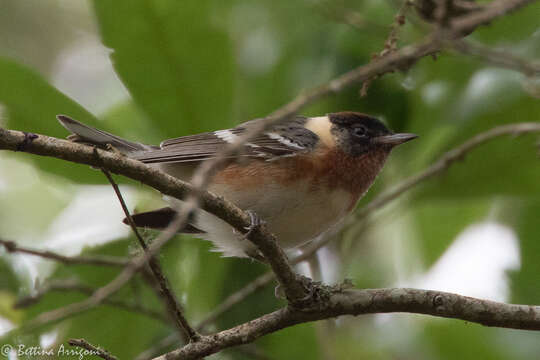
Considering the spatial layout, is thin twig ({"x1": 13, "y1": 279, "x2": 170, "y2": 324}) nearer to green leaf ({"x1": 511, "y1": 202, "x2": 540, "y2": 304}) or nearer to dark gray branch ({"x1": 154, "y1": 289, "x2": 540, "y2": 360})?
dark gray branch ({"x1": 154, "y1": 289, "x2": 540, "y2": 360})

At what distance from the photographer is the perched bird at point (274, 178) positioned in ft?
13.2

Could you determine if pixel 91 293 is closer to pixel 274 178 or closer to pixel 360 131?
pixel 274 178

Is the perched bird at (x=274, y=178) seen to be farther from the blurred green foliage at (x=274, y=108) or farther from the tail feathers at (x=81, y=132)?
the tail feathers at (x=81, y=132)

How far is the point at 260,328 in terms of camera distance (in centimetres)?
321

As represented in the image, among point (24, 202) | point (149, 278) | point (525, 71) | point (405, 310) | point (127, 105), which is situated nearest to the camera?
point (525, 71)

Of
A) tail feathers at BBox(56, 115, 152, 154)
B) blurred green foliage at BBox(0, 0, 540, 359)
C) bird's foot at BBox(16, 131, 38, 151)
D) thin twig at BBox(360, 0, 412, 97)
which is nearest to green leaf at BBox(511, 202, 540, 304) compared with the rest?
blurred green foliage at BBox(0, 0, 540, 359)

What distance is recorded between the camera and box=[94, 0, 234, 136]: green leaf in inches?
157

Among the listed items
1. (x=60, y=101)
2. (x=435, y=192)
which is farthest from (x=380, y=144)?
(x=60, y=101)

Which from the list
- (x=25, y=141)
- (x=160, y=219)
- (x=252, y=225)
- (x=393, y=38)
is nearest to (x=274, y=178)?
(x=160, y=219)

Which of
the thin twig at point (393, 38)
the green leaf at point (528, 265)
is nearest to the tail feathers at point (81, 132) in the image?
the thin twig at point (393, 38)

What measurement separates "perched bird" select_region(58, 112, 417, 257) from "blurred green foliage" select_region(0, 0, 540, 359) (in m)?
0.21

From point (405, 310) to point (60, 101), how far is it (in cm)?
226

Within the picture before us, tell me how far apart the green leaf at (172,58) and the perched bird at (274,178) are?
187 millimetres

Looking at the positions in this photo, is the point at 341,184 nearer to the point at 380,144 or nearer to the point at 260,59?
the point at 380,144
